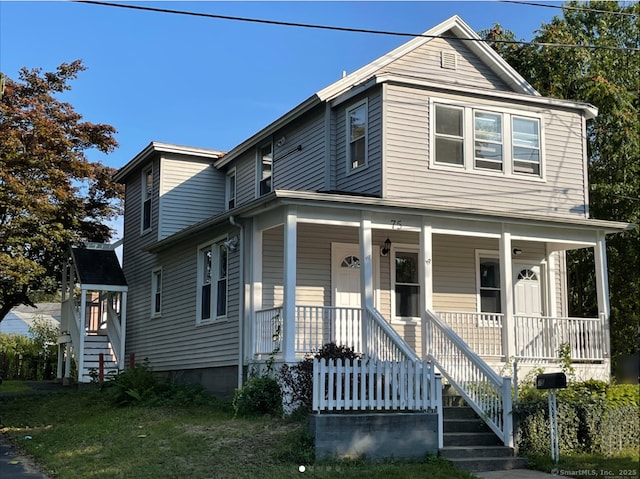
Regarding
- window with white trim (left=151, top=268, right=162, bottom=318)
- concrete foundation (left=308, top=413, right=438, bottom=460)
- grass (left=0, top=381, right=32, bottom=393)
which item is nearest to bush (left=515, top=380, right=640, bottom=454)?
concrete foundation (left=308, top=413, right=438, bottom=460)

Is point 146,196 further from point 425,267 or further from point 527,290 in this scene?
point 527,290

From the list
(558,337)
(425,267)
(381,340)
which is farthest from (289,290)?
(558,337)


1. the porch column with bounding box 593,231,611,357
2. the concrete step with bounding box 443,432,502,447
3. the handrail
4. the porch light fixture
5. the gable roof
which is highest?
the gable roof

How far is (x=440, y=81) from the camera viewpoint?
1689 cm

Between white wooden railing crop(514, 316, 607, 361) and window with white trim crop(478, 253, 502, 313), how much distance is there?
1.45 meters

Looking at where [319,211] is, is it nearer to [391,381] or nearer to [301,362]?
[301,362]

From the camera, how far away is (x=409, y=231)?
16.1 m

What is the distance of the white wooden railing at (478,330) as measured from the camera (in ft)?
52.5

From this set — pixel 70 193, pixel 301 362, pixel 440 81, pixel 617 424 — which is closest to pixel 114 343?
pixel 70 193

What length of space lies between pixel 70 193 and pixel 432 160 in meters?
13.0

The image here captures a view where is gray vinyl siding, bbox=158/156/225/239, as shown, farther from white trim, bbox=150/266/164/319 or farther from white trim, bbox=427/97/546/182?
white trim, bbox=427/97/546/182

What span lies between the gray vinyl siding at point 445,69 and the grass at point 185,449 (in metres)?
8.75

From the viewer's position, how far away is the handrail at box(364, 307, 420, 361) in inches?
527

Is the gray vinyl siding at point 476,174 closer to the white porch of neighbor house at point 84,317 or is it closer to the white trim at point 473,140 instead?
the white trim at point 473,140
